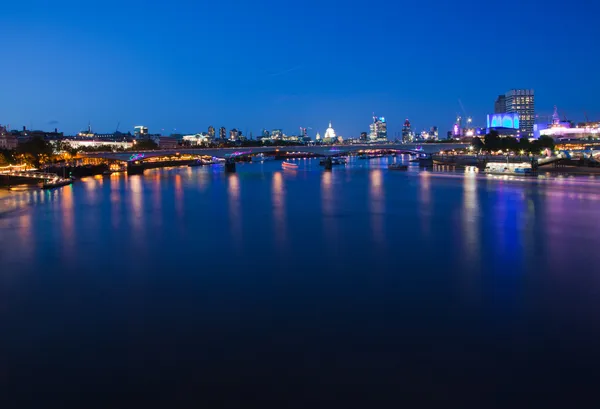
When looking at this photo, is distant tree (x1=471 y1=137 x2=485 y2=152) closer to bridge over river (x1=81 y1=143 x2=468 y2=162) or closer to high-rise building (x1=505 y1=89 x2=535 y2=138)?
bridge over river (x1=81 y1=143 x2=468 y2=162)

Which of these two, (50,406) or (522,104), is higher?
(522,104)

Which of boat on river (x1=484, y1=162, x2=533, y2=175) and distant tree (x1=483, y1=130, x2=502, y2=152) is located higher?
distant tree (x1=483, y1=130, x2=502, y2=152)

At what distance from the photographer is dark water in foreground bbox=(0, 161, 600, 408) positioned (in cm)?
533

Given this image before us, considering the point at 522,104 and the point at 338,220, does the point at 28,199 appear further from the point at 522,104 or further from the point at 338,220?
the point at 522,104

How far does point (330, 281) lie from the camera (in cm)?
965

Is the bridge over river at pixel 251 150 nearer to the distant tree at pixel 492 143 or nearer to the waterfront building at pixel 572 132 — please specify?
the distant tree at pixel 492 143

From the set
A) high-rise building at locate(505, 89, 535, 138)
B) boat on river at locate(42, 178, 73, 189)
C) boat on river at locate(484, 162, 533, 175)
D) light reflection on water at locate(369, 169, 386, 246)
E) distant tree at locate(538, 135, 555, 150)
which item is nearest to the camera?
light reflection on water at locate(369, 169, 386, 246)

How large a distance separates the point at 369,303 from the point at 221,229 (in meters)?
9.33

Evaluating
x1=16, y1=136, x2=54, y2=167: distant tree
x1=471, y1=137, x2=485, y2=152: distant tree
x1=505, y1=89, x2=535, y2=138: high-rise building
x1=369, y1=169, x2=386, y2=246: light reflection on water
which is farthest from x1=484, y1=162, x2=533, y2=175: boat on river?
x1=505, y1=89, x2=535, y2=138: high-rise building

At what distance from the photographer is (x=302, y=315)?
761 cm

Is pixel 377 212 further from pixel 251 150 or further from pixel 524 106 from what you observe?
pixel 524 106

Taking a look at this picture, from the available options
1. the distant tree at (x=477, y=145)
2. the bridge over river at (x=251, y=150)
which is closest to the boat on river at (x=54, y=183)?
the bridge over river at (x=251, y=150)

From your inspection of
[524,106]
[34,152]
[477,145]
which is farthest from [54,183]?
[524,106]

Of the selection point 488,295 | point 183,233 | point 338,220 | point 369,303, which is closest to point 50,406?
point 369,303
